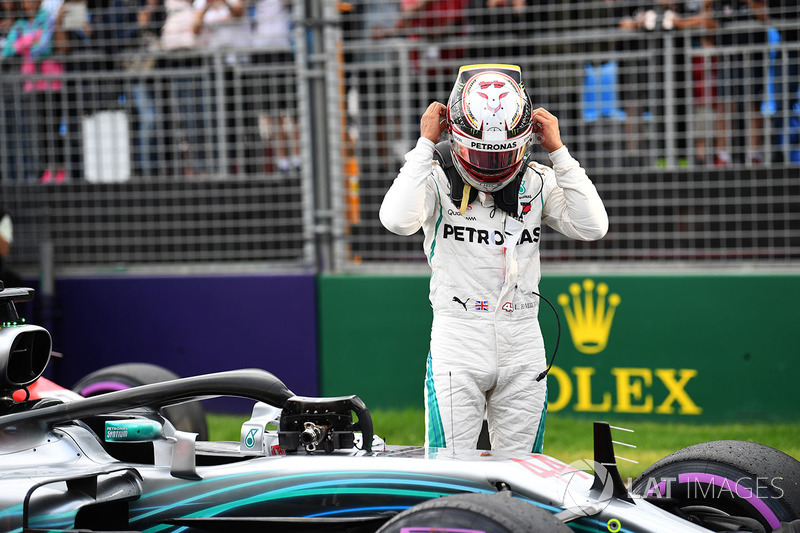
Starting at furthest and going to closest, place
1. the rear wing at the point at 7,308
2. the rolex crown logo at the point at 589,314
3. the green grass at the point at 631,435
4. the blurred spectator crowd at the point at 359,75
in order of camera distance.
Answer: the rolex crown logo at the point at 589,314
the blurred spectator crowd at the point at 359,75
the green grass at the point at 631,435
the rear wing at the point at 7,308

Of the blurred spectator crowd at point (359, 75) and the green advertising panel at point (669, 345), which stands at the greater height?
the blurred spectator crowd at point (359, 75)

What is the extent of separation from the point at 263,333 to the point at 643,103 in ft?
9.80

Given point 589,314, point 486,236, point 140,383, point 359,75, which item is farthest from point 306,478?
point 359,75

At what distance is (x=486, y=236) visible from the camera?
161 inches

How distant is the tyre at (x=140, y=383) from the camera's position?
5.00m

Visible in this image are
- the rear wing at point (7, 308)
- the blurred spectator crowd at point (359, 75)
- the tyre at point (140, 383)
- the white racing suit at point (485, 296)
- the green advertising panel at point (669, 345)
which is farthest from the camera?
the blurred spectator crowd at point (359, 75)

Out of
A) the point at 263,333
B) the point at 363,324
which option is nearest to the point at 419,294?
the point at 363,324

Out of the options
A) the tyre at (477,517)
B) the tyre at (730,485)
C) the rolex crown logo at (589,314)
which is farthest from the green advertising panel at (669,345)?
the tyre at (477,517)

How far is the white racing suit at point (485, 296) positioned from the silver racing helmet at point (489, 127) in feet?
0.43

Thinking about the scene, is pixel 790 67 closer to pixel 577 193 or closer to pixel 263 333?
pixel 577 193

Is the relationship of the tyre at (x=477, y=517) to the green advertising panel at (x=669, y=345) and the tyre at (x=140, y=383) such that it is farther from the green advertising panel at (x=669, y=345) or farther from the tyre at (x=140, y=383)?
the green advertising panel at (x=669, y=345)

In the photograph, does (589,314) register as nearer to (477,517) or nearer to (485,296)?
(485,296)

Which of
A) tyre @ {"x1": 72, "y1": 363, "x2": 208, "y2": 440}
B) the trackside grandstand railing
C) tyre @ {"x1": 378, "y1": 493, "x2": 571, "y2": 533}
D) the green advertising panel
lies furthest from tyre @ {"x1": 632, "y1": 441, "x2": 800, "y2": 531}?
the trackside grandstand railing

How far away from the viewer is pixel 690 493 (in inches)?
140
